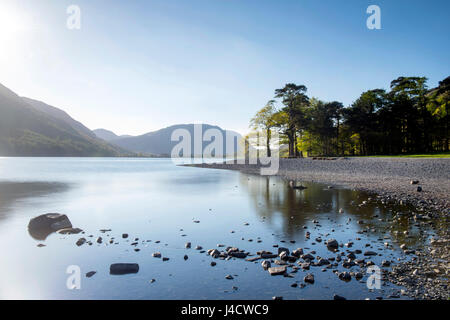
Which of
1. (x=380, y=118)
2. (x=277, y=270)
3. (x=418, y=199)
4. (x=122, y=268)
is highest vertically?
(x=380, y=118)

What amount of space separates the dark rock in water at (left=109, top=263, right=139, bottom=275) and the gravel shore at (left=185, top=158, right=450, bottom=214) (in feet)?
58.2

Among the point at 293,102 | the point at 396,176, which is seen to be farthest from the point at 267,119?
the point at 396,176

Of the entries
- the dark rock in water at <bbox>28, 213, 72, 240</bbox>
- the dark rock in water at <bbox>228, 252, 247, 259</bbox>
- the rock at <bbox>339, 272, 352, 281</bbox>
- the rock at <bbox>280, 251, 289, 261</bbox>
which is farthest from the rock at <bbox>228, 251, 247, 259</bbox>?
the dark rock in water at <bbox>28, 213, 72, 240</bbox>

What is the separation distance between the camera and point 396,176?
1352 inches

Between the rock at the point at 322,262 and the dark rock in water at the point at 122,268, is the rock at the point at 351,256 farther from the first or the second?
the dark rock in water at the point at 122,268

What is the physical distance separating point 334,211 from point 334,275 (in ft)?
35.5

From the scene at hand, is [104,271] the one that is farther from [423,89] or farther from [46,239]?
[423,89]

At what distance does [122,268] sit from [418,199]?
849 inches

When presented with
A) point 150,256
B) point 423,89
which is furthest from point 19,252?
point 423,89

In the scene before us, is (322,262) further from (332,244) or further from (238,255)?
(238,255)

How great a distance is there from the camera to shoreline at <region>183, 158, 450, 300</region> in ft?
24.5

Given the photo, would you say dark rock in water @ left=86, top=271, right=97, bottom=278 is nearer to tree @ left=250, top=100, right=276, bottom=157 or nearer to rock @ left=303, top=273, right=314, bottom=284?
rock @ left=303, top=273, right=314, bottom=284

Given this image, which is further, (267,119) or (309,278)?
(267,119)

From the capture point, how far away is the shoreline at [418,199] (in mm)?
7465
